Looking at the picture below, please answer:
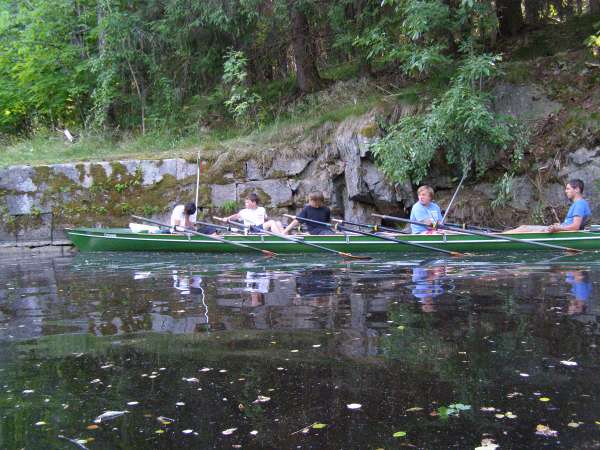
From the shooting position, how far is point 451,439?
358 cm

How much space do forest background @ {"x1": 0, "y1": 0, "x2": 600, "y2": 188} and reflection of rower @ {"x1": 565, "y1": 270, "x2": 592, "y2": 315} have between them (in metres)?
4.82

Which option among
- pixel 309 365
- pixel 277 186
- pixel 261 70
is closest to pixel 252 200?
pixel 277 186

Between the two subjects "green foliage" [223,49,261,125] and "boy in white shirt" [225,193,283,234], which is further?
"green foliage" [223,49,261,125]

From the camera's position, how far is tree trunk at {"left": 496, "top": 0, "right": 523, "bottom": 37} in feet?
54.3

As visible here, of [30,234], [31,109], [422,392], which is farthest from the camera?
[31,109]

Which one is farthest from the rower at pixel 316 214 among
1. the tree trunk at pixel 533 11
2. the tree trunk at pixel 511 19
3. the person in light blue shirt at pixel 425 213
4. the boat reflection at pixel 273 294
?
the tree trunk at pixel 533 11

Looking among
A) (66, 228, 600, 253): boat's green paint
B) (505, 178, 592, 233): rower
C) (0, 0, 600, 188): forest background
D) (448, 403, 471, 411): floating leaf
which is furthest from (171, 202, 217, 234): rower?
(448, 403, 471, 411): floating leaf

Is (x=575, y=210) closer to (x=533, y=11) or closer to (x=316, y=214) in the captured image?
(x=316, y=214)

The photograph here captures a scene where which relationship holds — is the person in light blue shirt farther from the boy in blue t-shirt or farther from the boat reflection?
the boy in blue t-shirt

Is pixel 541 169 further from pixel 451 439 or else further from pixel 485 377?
pixel 451 439

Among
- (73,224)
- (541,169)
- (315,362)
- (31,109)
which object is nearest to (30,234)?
(73,224)

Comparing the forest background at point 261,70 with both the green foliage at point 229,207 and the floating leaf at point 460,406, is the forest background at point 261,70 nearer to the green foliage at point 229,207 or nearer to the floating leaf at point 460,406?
the green foliage at point 229,207

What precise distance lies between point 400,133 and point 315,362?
9.70 metres

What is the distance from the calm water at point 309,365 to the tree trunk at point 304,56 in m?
10.5
